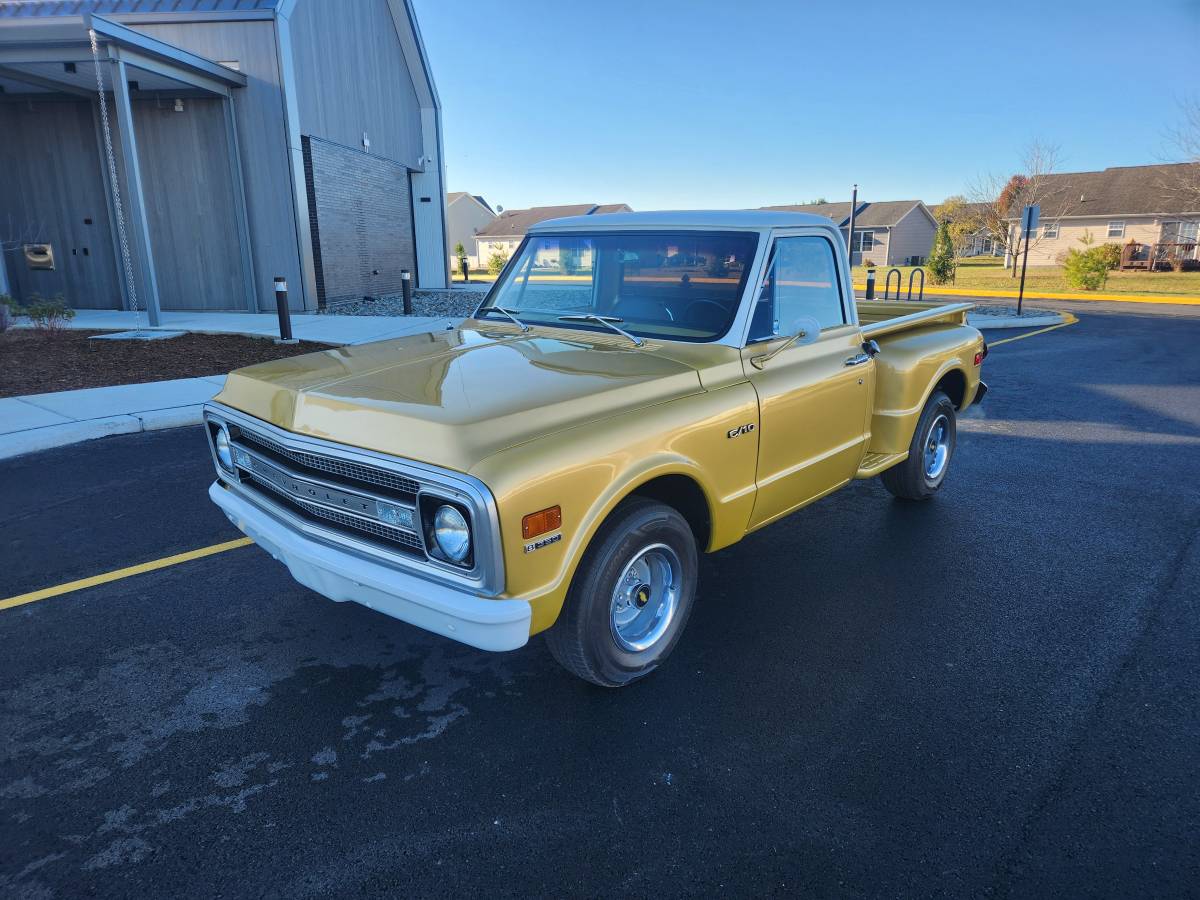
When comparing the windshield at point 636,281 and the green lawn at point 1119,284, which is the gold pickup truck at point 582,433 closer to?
the windshield at point 636,281

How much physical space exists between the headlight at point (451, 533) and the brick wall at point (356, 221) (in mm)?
15304

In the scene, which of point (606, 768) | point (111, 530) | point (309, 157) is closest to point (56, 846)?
point (606, 768)

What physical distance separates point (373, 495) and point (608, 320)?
1.68m

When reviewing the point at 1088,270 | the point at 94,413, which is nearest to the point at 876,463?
the point at 94,413

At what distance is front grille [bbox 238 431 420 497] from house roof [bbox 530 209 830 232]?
2.02m

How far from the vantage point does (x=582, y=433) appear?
281 cm

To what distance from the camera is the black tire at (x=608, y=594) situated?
2.91 m

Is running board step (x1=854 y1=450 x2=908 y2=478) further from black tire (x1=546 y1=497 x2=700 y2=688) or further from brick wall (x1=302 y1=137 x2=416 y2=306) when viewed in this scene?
brick wall (x1=302 y1=137 x2=416 y2=306)

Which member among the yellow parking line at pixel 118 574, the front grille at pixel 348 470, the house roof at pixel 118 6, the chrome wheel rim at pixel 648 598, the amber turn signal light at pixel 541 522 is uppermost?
the house roof at pixel 118 6

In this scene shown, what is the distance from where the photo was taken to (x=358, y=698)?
10.6ft

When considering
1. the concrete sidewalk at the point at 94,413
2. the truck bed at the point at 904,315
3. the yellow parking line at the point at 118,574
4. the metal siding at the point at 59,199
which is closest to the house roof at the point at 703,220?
the truck bed at the point at 904,315

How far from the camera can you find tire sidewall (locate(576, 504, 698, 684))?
2.92 metres

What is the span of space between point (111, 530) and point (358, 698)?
2.81 meters

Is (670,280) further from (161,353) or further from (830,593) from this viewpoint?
(161,353)
